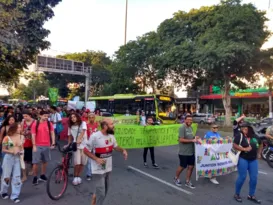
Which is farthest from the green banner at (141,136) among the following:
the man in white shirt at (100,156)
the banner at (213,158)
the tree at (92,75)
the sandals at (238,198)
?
the tree at (92,75)

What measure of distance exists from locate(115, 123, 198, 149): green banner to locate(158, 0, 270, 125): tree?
42.7ft

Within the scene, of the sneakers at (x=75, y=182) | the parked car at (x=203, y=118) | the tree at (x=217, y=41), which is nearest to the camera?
the sneakers at (x=75, y=182)

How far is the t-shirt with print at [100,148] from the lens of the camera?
4516 millimetres

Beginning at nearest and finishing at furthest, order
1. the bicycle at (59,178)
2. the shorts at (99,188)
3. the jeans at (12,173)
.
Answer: the shorts at (99,188)
the jeans at (12,173)
the bicycle at (59,178)

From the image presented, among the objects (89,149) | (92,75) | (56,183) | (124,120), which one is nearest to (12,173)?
(56,183)

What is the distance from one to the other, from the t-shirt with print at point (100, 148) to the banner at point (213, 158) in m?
2.71

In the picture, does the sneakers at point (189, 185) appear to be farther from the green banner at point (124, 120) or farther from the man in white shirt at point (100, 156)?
the green banner at point (124, 120)

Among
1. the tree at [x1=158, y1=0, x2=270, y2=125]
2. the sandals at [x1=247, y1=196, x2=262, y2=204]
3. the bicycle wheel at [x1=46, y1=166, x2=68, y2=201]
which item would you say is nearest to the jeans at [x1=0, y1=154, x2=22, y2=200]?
the bicycle wheel at [x1=46, y1=166, x2=68, y2=201]

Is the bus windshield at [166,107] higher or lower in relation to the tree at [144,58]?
lower

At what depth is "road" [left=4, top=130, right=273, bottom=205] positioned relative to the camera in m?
5.58

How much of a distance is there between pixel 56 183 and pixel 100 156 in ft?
5.42

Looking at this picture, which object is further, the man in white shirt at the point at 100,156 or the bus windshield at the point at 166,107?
the bus windshield at the point at 166,107

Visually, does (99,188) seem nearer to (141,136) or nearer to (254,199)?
(254,199)

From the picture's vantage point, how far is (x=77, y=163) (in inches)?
251
